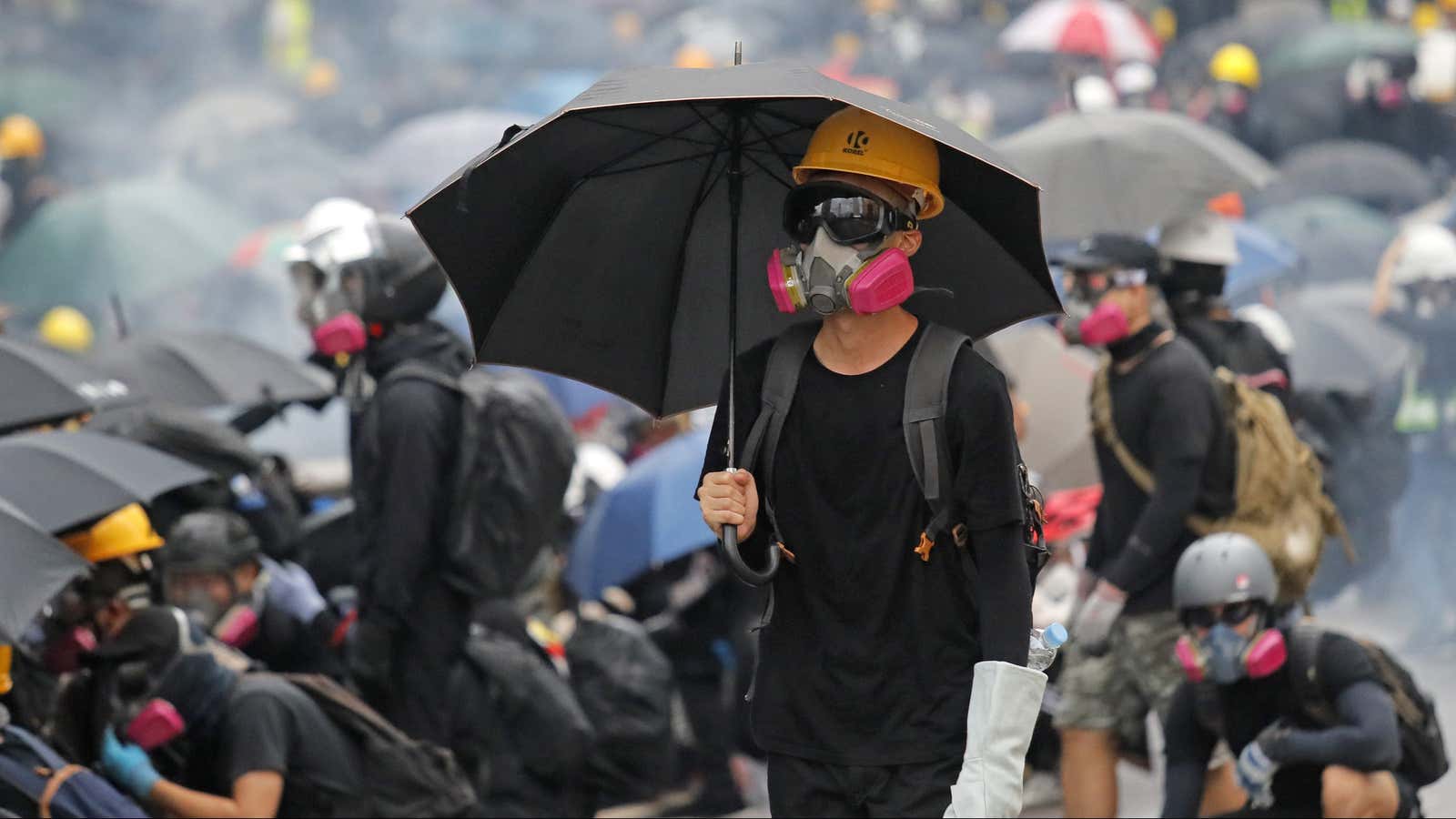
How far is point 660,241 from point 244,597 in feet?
9.42

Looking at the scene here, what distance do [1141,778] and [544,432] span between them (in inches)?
117

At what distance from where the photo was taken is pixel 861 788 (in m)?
3.77

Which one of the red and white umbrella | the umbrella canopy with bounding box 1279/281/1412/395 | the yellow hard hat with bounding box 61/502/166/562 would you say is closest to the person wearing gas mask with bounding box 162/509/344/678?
the yellow hard hat with bounding box 61/502/166/562

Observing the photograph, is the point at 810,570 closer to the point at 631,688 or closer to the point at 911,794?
the point at 911,794

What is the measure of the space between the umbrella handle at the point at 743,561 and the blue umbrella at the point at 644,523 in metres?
4.19

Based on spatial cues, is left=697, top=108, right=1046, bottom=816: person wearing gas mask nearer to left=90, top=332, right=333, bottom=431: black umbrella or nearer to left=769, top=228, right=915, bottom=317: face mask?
left=769, top=228, right=915, bottom=317: face mask

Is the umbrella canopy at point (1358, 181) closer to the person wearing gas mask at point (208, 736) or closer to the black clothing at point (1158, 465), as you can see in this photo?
the black clothing at point (1158, 465)

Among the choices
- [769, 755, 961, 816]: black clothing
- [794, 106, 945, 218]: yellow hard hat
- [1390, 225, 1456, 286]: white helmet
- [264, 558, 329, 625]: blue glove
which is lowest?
[264, 558, 329, 625]: blue glove

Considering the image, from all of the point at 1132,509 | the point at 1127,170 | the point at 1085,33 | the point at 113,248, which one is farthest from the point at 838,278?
the point at 1085,33

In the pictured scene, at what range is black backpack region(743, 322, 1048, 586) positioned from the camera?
3.70 metres

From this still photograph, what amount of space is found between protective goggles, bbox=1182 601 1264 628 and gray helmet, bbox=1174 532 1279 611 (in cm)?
2

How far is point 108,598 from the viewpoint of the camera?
5.69 metres

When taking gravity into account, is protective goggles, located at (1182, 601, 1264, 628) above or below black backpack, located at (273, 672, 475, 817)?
above

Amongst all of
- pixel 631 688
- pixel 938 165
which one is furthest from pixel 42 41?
pixel 938 165
